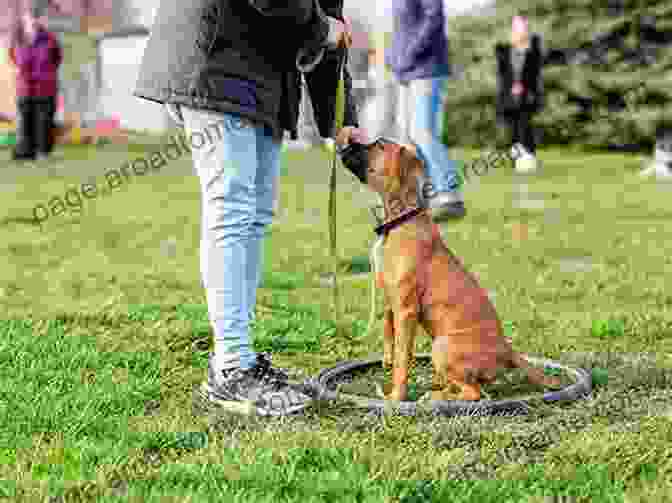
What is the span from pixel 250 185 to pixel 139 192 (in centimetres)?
937

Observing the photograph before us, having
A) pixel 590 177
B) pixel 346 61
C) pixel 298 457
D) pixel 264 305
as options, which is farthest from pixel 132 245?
pixel 590 177

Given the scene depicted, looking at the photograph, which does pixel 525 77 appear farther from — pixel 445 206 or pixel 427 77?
pixel 445 206

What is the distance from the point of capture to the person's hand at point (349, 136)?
13.1 ft

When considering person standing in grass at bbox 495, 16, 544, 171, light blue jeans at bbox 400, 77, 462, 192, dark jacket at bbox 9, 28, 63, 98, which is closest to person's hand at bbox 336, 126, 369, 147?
light blue jeans at bbox 400, 77, 462, 192

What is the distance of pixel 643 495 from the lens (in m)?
2.88

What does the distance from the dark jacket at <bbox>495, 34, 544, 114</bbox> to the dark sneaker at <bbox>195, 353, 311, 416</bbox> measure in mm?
12572

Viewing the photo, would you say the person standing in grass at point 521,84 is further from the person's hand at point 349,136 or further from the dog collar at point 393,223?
the dog collar at point 393,223

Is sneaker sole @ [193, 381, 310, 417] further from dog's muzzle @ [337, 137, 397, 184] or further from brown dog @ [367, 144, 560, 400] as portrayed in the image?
dog's muzzle @ [337, 137, 397, 184]

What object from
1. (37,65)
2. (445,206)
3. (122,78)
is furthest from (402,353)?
(122,78)

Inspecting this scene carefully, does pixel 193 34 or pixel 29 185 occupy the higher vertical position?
pixel 193 34

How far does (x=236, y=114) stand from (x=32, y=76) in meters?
13.9

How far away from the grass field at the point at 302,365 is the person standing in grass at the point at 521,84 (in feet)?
19.4

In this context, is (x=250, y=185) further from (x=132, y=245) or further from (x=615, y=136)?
(x=615, y=136)

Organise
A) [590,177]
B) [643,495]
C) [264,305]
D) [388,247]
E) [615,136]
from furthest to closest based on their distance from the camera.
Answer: [615,136]
[590,177]
[264,305]
[388,247]
[643,495]
